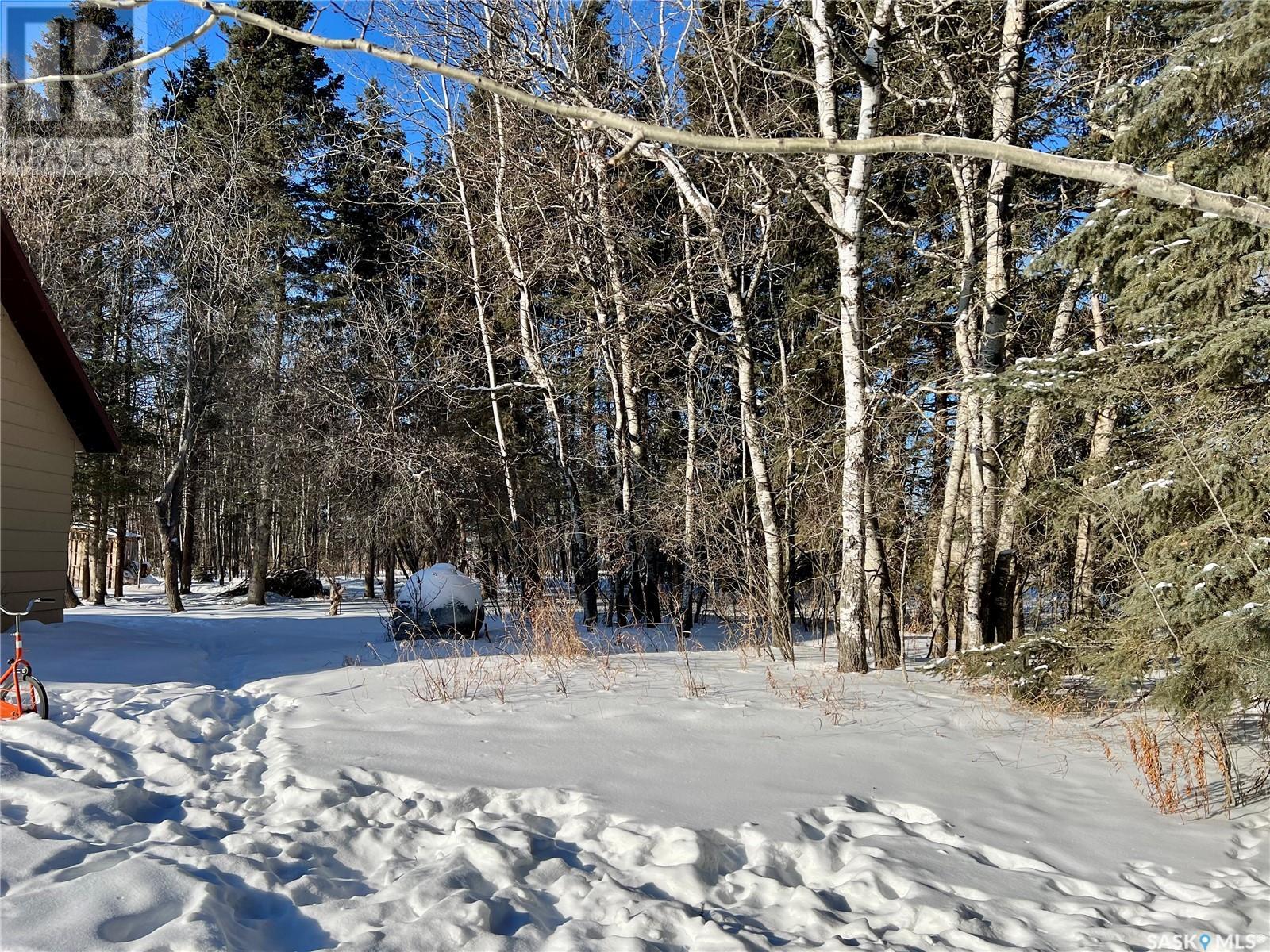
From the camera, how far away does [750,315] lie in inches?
485

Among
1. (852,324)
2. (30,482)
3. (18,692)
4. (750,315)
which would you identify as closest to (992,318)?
(852,324)

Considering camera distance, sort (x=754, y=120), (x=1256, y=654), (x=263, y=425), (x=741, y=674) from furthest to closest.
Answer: (x=263, y=425) → (x=754, y=120) → (x=741, y=674) → (x=1256, y=654)

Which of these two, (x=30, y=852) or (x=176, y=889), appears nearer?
(x=176, y=889)

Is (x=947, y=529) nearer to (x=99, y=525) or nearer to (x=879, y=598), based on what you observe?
(x=879, y=598)

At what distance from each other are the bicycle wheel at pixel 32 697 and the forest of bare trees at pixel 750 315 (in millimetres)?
4014

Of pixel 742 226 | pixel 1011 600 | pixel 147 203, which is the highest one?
pixel 147 203

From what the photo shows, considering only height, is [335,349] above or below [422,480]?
above

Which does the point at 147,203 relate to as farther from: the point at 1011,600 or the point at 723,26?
the point at 1011,600

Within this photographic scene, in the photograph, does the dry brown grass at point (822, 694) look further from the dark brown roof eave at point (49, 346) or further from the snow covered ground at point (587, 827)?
the dark brown roof eave at point (49, 346)

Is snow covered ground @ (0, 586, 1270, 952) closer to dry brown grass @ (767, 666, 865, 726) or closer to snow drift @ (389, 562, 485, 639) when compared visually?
dry brown grass @ (767, 666, 865, 726)

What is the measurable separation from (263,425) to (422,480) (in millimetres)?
5401

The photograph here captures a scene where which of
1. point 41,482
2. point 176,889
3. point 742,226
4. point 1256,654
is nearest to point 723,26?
point 742,226

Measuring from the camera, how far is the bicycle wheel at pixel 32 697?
5.12 m

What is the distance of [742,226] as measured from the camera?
10.1 metres
